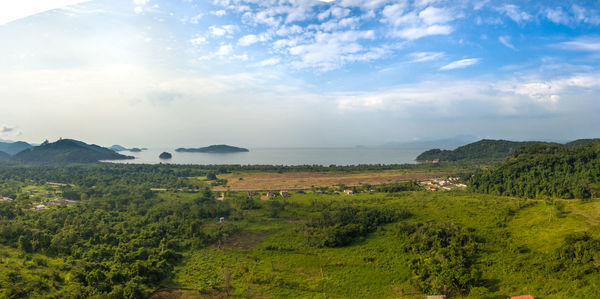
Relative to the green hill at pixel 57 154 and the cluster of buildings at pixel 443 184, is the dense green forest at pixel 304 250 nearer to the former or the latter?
the cluster of buildings at pixel 443 184

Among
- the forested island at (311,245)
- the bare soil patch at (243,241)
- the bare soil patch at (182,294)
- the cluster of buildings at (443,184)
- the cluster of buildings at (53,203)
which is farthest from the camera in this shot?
the cluster of buildings at (443,184)

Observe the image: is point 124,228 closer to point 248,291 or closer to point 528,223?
point 248,291

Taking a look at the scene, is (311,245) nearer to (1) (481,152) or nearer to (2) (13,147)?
(1) (481,152)

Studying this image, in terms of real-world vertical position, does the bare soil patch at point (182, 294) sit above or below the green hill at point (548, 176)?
below

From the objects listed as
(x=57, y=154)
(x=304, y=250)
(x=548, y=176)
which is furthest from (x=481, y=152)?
(x=57, y=154)

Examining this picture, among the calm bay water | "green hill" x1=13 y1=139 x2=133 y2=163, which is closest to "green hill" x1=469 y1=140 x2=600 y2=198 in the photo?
the calm bay water

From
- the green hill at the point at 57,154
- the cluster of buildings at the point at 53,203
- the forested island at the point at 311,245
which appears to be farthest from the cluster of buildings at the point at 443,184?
the green hill at the point at 57,154
